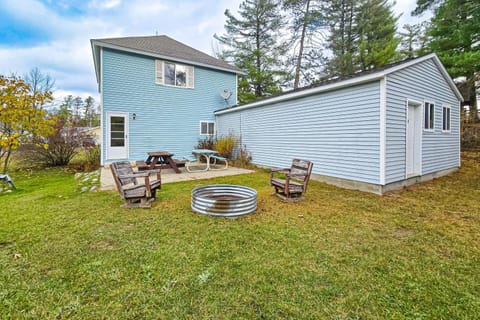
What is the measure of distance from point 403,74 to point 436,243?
464cm

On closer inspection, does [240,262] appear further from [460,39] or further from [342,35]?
[342,35]

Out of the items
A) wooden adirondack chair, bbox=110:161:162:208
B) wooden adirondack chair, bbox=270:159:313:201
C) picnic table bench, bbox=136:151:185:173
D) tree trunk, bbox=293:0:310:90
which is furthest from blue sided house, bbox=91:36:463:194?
tree trunk, bbox=293:0:310:90

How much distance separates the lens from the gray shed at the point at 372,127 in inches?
209

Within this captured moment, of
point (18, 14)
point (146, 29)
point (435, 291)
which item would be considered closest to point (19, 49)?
point (18, 14)

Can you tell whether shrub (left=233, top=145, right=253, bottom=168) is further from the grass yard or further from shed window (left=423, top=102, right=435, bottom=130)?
shed window (left=423, top=102, right=435, bottom=130)

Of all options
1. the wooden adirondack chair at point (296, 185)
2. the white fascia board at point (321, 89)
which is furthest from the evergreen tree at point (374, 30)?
the wooden adirondack chair at point (296, 185)

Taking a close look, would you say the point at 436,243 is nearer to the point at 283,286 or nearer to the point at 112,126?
the point at 283,286

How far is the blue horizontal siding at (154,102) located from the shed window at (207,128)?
0.21m

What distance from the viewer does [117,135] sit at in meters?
9.58

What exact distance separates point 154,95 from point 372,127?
29.4ft

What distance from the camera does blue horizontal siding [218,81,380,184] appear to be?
540 cm

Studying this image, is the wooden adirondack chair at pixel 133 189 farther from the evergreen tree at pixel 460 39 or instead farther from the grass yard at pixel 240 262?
the evergreen tree at pixel 460 39

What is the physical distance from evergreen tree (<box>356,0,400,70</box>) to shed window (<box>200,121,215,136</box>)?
435 inches

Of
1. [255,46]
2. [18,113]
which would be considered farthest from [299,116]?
[255,46]
